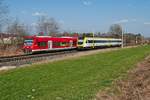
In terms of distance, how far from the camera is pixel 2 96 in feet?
33.7

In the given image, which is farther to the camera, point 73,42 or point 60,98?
point 73,42

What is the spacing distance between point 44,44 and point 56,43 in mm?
4027

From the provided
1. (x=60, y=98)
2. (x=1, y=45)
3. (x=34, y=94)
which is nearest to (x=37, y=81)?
(x=34, y=94)

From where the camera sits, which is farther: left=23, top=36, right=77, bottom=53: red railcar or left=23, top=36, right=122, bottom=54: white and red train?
left=23, top=36, right=122, bottom=54: white and red train

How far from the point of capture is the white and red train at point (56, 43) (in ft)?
129

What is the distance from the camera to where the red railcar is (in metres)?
39.3

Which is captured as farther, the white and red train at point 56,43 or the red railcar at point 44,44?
the white and red train at point 56,43

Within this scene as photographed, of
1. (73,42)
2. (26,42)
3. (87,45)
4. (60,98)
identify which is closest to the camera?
(60,98)

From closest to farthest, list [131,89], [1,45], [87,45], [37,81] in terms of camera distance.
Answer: [131,89], [37,81], [1,45], [87,45]

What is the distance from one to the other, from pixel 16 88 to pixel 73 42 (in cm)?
4156

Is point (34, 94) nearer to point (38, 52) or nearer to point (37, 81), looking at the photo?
point (37, 81)

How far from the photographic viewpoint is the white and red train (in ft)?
129

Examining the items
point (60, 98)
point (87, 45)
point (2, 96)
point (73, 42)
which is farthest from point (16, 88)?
point (87, 45)

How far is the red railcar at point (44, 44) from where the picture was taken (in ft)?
129
